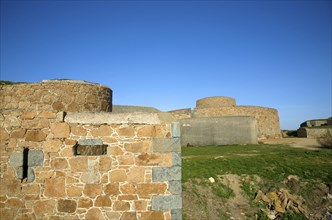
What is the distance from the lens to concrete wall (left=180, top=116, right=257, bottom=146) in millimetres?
17297

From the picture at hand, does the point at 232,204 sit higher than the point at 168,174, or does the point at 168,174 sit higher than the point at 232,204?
the point at 168,174

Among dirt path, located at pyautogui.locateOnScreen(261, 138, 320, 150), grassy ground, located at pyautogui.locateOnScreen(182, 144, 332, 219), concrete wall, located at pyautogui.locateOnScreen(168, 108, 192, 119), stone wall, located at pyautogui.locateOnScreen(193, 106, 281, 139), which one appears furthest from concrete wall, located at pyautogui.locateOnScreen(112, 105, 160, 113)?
grassy ground, located at pyautogui.locateOnScreen(182, 144, 332, 219)

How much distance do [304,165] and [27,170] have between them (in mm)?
10055

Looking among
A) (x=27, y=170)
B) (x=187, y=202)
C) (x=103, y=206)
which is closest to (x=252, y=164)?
(x=187, y=202)

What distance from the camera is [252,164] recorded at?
10.2m

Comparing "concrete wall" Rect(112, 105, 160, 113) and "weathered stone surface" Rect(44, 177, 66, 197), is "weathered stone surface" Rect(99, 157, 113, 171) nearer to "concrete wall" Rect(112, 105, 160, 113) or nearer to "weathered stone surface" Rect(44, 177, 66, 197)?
"weathered stone surface" Rect(44, 177, 66, 197)

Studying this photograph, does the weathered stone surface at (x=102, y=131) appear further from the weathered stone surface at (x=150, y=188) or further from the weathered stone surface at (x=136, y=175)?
the weathered stone surface at (x=150, y=188)

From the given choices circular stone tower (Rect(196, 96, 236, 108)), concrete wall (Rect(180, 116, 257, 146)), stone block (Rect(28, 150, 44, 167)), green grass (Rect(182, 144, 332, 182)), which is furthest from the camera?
circular stone tower (Rect(196, 96, 236, 108))

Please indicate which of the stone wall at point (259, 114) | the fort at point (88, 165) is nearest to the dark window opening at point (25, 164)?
the fort at point (88, 165)

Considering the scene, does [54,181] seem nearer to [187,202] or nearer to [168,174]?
[168,174]

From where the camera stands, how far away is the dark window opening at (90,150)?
4.59 meters

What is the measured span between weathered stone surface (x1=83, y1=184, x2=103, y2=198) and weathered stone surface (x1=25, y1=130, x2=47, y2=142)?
4.05ft

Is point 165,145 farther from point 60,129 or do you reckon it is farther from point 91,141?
point 60,129

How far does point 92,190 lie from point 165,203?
136 cm
